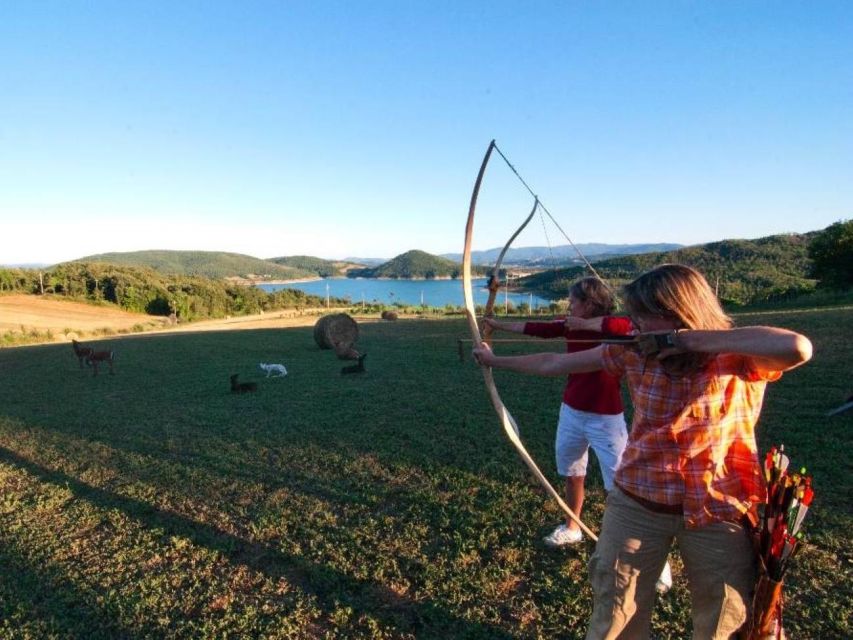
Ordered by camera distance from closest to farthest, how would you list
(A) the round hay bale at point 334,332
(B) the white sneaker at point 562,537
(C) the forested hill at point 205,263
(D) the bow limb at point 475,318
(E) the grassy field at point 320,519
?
(D) the bow limb at point 475,318
(E) the grassy field at point 320,519
(B) the white sneaker at point 562,537
(A) the round hay bale at point 334,332
(C) the forested hill at point 205,263

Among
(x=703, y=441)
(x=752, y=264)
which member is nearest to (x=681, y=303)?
(x=703, y=441)

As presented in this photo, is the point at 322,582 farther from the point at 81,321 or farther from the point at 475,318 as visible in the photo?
the point at 81,321

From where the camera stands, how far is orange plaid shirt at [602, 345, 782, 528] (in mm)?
1814

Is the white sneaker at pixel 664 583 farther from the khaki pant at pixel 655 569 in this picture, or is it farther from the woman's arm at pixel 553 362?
the woman's arm at pixel 553 362

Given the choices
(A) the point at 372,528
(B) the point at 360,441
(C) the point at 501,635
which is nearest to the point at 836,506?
(C) the point at 501,635

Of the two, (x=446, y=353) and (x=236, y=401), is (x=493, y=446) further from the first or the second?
(x=446, y=353)

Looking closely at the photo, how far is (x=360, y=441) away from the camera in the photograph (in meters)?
6.57

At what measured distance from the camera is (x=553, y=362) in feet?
7.39

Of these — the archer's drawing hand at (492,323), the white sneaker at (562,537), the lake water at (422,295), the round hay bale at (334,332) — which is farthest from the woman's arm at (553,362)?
the lake water at (422,295)

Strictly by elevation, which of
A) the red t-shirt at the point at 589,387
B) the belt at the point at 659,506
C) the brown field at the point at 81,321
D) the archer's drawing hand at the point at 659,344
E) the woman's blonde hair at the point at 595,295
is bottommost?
the brown field at the point at 81,321

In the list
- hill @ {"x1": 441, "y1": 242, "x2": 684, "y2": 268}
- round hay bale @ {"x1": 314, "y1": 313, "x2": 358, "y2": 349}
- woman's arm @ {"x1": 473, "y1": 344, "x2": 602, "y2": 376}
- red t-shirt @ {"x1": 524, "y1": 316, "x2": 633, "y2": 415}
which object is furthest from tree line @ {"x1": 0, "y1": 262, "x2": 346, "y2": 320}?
woman's arm @ {"x1": 473, "y1": 344, "x2": 602, "y2": 376}

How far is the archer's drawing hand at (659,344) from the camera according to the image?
1711mm

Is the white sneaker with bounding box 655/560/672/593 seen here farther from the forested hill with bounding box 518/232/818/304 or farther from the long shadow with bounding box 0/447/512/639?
the forested hill with bounding box 518/232/818/304

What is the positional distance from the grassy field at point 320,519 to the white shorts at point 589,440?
0.69 meters
